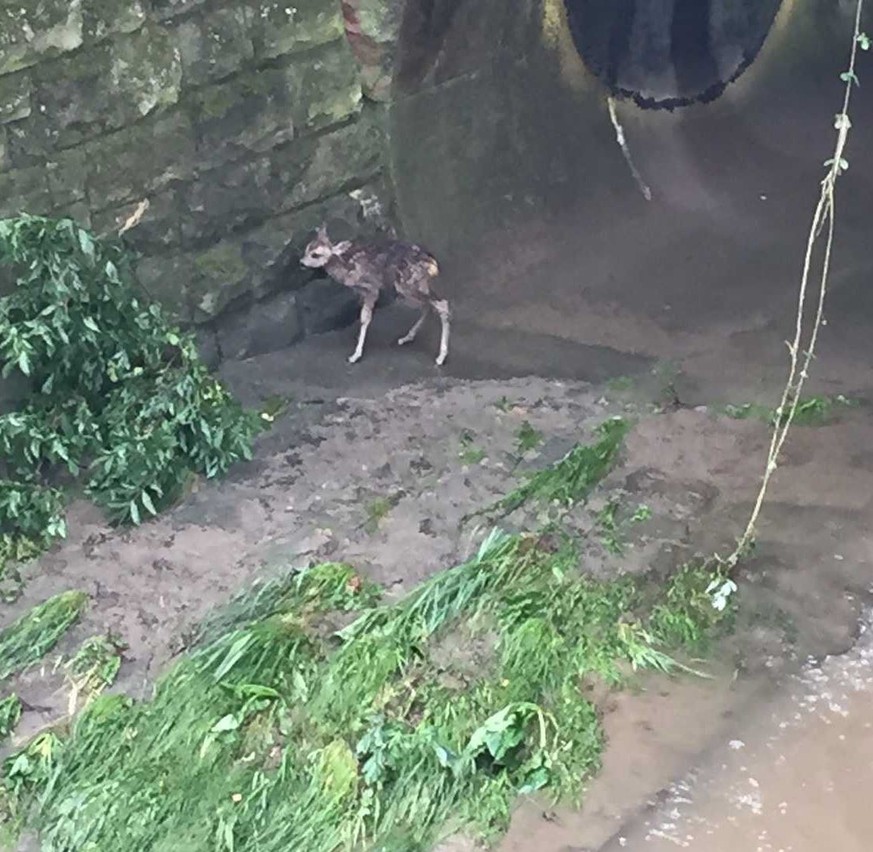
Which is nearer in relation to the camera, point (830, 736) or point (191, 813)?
point (191, 813)

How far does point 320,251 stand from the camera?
4.85 m

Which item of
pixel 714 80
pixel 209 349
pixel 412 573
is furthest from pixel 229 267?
pixel 714 80

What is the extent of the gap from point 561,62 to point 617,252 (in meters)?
0.98

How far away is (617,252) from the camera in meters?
5.90

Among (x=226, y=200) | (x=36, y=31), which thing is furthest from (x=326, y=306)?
(x=36, y=31)

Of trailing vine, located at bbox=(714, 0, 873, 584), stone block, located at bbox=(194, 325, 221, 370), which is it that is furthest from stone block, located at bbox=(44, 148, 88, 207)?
trailing vine, located at bbox=(714, 0, 873, 584)

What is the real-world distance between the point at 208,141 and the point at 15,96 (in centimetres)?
77

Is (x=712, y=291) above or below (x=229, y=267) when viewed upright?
below

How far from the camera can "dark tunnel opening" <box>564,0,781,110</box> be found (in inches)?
249

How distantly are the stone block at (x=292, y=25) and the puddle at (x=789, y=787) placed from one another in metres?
2.89

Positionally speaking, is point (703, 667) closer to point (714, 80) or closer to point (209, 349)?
point (209, 349)

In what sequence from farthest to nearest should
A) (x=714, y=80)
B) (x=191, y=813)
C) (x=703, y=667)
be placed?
1. (x=714, y=80)
2. (x=703, y=667)
3. (x=191, y=813)

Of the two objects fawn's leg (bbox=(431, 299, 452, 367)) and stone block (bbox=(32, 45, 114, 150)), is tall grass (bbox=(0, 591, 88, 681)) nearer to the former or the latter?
stone block (bbox=(32, 45, 114, 150))

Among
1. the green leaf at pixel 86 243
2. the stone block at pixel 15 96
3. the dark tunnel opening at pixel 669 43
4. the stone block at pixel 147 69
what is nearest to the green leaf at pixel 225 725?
the green leaf at pixel 86 243
